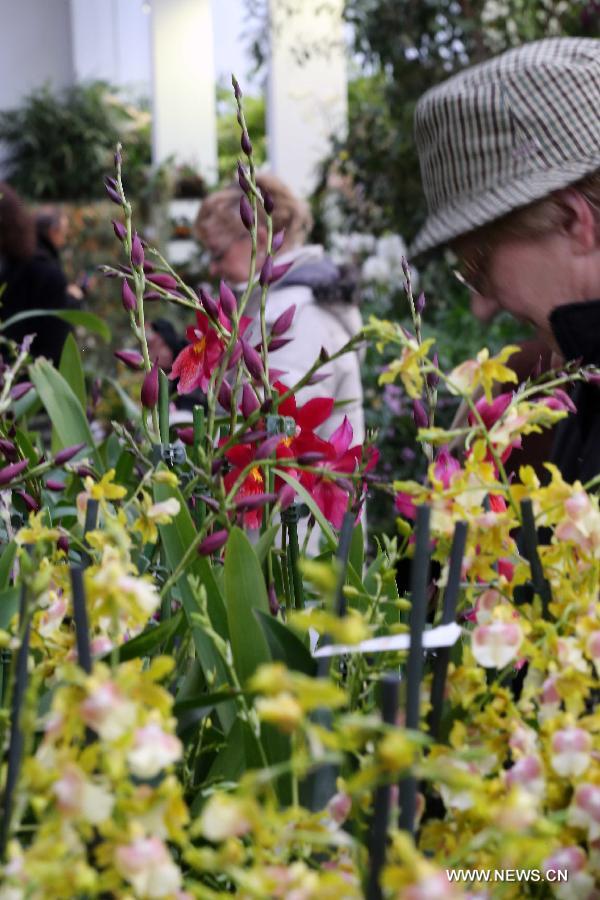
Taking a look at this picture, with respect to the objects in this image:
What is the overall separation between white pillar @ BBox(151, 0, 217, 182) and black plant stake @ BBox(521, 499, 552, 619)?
8819 millimetres

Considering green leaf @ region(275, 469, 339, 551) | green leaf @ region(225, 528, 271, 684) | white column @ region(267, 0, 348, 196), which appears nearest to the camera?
green leaf @ region(225, 528, 271, 684)

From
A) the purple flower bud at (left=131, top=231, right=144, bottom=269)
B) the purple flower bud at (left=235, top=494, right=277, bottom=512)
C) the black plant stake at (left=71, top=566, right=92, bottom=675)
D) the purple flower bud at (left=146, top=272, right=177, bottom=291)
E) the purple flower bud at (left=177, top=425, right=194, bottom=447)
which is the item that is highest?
the purple flower bud at (left=131, top=231, right=144, bottom=269)

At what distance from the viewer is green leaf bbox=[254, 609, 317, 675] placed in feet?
2.04

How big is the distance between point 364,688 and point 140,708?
0.25m

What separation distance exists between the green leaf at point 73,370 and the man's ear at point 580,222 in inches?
22.6

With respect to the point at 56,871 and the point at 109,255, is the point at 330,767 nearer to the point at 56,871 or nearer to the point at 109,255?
the point at 56,871

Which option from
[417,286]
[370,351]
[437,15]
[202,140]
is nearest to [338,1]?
[437,15]

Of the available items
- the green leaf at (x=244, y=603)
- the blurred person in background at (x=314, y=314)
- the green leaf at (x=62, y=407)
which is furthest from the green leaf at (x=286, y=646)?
the blurred person in background at (x=314, y=314)

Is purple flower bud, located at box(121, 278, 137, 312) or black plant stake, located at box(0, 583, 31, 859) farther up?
purple flower bud, located at box(121, 278, 137, 312)

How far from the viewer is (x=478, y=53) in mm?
4922

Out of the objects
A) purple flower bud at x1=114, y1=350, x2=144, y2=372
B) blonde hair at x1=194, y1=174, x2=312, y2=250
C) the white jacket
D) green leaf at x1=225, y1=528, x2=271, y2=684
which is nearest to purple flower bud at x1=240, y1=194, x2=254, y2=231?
purple flower bud at x1=114, y1=350, x2=144, y2=372

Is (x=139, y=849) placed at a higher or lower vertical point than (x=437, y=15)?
lower

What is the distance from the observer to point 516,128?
1.15 m

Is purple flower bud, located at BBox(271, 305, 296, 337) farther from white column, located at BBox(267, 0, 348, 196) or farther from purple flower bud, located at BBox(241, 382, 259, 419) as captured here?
white column, located at BBox(267, 0, 348, 196)
